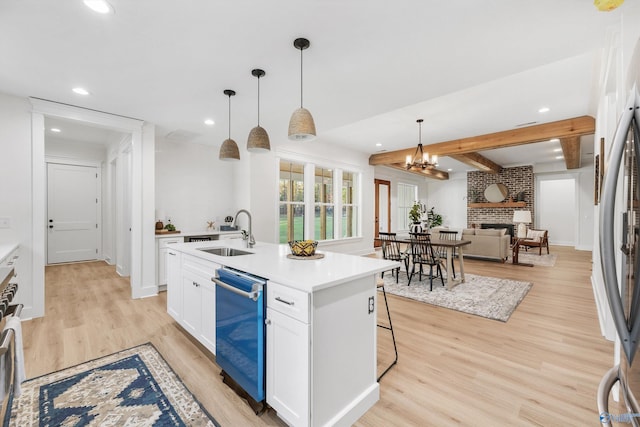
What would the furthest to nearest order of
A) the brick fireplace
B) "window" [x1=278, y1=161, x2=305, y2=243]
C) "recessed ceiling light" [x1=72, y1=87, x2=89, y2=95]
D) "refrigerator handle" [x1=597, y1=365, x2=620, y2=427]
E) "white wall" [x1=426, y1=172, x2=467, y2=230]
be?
"white wall" [x1=426, y1=172, x2=467, y2=230], the brick fireplace, "window" [x1=278, y1=161, x2=305, y2=243], "recessed ceiling light" [x1=72, y1=87, x2=89, y2=95], "refrigerator handle" [x1=597, y1=365, x2=620, y2=427]

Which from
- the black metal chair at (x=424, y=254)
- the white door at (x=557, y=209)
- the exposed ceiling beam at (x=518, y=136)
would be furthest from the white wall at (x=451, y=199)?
the black metal chair at (x=424, y=254)

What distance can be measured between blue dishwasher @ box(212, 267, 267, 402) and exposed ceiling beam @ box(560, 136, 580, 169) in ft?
19.5

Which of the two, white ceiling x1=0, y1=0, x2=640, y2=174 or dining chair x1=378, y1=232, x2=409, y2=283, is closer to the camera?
white ceiling x1=0, y1=0, x2=640, y2=174

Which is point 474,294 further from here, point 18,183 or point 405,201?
point 405,201

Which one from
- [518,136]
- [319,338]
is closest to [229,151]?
[319,338]

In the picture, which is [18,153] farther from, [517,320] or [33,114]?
[517,320]

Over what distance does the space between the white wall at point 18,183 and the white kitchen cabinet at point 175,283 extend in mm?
1731

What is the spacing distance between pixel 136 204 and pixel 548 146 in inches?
349

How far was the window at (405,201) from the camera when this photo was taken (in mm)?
10273

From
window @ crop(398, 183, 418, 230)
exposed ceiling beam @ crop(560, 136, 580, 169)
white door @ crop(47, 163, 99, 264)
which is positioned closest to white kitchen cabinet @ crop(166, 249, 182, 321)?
white door @ crop(47, 163, 99, 264)

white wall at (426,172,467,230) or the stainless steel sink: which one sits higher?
white wall at (426,172,467,230)

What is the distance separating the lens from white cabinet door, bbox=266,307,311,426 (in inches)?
57.4

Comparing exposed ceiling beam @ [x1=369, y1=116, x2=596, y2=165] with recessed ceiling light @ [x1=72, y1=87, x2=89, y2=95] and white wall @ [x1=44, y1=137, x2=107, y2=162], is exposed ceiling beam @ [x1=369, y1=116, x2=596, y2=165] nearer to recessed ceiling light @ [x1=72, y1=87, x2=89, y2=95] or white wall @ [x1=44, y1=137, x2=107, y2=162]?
recessed ceiling light @ [x1=72, y1=87, x2=89, y2=95]

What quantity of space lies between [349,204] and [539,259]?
4861 mm
